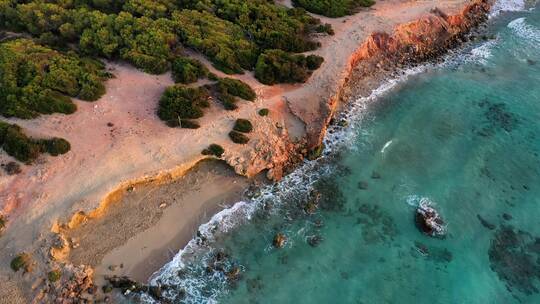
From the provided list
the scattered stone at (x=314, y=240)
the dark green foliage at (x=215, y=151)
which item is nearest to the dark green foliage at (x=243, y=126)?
the dark green foliage at (x=215, y=151)

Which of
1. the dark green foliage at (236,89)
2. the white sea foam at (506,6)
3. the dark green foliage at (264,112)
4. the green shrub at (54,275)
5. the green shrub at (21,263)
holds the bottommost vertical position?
the green shrub at (54,275)

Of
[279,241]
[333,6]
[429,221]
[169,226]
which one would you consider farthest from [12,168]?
[333,6]

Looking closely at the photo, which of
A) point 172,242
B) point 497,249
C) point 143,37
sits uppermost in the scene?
point 143,37

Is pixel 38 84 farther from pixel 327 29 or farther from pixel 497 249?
pixel 497 249

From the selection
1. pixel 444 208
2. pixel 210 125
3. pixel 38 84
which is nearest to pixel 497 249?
pixel 444 208

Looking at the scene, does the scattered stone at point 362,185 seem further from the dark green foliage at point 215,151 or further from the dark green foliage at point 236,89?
the dark green foliage at point 236,89

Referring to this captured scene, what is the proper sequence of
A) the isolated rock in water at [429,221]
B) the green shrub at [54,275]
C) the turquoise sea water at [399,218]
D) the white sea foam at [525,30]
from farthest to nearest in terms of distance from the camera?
the white sea foam at [525,30] → the isolated rock in water at [429,221] → the turquoise sea water at [399,218] → the green shrub at [54,275]
